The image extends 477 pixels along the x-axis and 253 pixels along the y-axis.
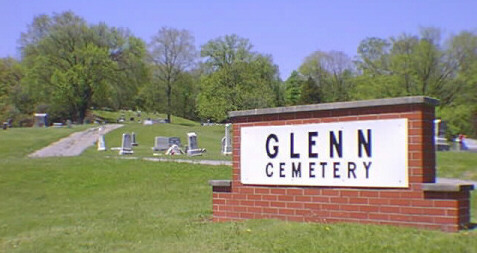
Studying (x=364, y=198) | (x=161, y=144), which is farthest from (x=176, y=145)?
(x=364, y=198)

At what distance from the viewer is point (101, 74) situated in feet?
238

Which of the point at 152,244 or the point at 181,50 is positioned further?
the point at 181,50

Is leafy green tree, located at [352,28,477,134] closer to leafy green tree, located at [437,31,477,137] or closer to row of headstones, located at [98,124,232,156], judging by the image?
leafy green tree, located at [437,31,477,137]

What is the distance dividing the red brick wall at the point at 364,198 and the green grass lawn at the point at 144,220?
0.78ft

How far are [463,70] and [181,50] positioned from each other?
37.6m

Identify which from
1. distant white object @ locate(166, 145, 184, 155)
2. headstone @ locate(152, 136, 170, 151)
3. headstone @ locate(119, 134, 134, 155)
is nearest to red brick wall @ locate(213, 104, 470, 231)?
distant white object @ locate(166, 145, 184, 155)

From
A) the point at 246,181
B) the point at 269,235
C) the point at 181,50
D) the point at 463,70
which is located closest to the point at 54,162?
the point at 246,181

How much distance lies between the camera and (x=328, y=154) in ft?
25.6

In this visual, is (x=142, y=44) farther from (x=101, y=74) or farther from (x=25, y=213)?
(x=25, y=213)

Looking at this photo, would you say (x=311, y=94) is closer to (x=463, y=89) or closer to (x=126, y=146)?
(x=463, y=89)

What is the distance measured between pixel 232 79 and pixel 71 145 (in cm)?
3487

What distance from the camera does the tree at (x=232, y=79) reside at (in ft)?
224

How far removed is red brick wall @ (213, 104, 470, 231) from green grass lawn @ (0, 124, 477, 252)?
24cm

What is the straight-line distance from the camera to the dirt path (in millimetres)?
32678
